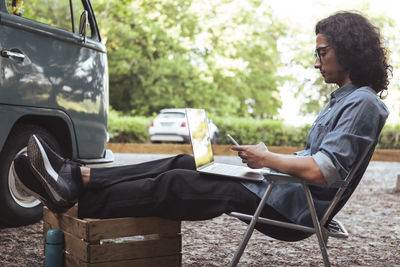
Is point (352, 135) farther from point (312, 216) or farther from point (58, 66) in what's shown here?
point (58, 66)

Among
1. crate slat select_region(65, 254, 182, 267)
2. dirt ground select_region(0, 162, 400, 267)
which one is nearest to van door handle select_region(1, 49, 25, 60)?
dirt ground select_region(0, 162, 400, 267)

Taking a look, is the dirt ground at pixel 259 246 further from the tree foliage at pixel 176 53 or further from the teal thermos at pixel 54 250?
the tree foliage at pixel 176 53

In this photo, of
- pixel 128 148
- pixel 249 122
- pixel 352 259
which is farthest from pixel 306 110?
pixel 352 259

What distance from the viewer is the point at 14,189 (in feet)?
14.8

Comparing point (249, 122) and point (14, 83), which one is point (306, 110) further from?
point (14, 83)

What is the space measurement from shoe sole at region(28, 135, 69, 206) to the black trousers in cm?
16

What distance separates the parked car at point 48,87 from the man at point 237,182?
1652 mm

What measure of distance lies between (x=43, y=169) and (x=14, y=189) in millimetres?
2109

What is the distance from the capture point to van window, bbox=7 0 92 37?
474 centimetres

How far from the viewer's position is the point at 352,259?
13.2 ft

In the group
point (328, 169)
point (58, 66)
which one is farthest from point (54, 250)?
point (58, 66)

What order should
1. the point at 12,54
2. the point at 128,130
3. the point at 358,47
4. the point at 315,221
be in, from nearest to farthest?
the point at 315,221, the point at 358,47, the point at 12,54, the point at 128,130

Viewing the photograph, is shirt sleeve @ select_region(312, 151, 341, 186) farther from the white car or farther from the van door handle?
the white car

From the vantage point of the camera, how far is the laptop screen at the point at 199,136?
286 centimetres
